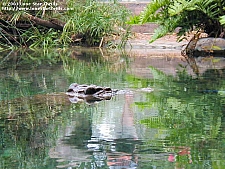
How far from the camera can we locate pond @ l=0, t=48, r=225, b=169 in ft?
5.18

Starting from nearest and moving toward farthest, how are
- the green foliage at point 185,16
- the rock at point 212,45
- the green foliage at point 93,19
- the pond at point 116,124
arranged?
1. the pond at point 116,124
2. the green foliage at point 185,16
3. the rock at point 212,45
4. the green foliage at point 93,19

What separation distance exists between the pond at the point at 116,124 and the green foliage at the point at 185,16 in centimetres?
283

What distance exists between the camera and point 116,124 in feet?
7.13

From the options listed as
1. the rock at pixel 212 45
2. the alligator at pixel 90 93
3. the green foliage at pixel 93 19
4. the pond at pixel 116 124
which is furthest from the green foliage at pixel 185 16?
the alligator at pixel 90 93

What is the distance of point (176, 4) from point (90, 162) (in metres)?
5.17

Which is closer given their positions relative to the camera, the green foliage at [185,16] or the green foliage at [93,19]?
the green foliage at [185,16]

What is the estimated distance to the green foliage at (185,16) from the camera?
666cm

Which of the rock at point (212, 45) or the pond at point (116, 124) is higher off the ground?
the rock at point (212, 45)

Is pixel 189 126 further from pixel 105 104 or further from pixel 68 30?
pixel 68 30

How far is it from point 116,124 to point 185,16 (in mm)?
5232

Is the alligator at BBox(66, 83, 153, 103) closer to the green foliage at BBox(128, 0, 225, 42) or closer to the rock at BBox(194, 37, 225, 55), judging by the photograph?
the green foliage at BBox(128, 0, 225, 42)

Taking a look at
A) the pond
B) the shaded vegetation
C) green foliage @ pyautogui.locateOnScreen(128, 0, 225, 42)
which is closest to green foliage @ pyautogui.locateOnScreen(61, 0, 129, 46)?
the shaded vegetation

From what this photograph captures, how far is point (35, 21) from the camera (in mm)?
8891

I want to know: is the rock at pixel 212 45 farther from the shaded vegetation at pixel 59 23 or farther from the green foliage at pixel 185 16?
the shaded vegetation at pixel 59 23
